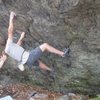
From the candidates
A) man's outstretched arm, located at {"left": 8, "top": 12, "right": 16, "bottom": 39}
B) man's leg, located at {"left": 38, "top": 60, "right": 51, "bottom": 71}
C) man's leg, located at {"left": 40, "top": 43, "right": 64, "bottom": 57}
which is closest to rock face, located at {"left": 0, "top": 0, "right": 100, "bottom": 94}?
man's leg, located at {"left": 38, "top": 60, "right": 51, "bottom": 71}

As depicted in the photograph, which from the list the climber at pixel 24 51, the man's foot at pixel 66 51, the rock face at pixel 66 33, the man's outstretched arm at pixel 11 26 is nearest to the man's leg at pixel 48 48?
the climber at pixel 24 51

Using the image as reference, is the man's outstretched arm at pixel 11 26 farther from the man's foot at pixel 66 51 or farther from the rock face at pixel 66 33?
the man's foot at pixel 66 51

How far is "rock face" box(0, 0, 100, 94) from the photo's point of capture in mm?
8742

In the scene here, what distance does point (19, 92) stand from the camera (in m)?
11.8

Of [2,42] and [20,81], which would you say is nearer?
[2,42]

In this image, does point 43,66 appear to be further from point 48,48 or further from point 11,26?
point 11,26

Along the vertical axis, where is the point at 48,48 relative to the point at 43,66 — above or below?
below

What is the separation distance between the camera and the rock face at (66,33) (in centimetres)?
874

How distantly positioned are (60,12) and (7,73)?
420 centimetres

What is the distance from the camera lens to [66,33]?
9328 millimetres

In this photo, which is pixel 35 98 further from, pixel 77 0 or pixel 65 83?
pixel 77 0

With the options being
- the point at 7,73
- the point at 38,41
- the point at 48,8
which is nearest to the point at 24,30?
the point at 38,41

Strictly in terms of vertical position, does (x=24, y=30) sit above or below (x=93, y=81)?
above

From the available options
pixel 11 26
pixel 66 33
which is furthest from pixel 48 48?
pixel 11 26
